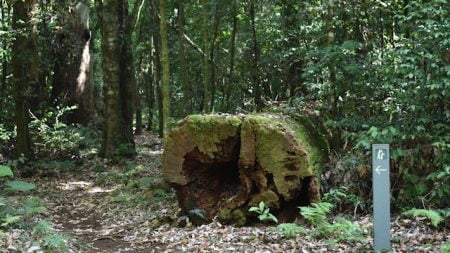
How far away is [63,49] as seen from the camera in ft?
57.8

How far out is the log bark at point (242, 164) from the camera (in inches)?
301

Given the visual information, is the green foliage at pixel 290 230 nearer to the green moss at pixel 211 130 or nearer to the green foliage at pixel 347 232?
the green foliage at pixel 347 232

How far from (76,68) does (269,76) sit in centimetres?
759

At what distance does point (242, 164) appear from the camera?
789cm

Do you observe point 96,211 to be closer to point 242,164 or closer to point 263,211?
point 242,164

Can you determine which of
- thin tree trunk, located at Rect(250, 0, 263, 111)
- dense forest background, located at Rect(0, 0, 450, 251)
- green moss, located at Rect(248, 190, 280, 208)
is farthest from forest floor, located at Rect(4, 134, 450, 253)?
thin tree trunk, located at Rect(250, 0, 263, 111)

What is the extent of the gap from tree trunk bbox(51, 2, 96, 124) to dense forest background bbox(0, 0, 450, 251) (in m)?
0.04

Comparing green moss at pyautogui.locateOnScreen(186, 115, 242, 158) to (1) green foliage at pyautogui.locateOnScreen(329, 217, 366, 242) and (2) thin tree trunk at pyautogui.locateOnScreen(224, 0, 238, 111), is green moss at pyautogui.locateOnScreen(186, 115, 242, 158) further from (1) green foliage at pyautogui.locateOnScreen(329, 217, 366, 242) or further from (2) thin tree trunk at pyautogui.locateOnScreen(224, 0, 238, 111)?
(2) thin tree trunk at pyautogui.locateOnScreen(224, 0, 238, 111)

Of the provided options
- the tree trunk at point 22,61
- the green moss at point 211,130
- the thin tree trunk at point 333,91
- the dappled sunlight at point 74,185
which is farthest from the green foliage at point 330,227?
the tree trunk at point 22,61

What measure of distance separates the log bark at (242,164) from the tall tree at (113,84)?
710cm

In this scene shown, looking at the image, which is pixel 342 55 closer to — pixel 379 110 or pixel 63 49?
pixel 379 110

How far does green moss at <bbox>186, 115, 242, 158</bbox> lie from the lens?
7.89m

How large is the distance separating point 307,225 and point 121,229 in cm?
342

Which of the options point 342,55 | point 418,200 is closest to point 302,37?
point 342,55
